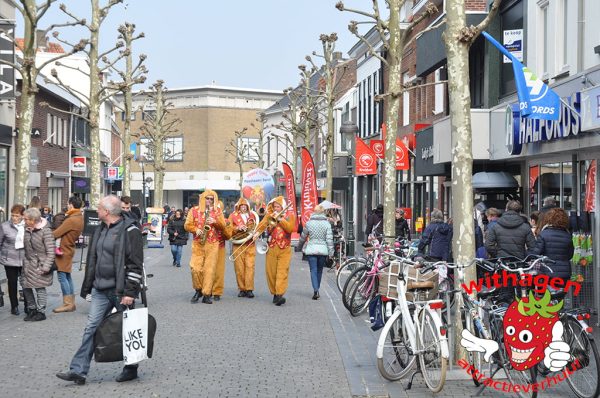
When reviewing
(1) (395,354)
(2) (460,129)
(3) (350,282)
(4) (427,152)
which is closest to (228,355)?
(1) (395,354)

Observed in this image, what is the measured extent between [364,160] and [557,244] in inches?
691

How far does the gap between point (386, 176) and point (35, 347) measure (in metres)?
9.90

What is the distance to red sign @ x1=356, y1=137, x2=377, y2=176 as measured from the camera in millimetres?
28641

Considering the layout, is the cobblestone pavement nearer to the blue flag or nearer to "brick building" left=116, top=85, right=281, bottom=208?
the blue flag

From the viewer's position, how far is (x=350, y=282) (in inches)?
A: 597

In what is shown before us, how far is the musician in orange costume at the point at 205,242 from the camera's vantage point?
54.2ft

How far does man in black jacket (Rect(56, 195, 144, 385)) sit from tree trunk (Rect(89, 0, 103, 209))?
17.8 meters

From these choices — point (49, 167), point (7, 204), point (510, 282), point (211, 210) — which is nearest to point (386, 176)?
point (211, 210)

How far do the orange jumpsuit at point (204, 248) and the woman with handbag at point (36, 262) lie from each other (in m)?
3.05

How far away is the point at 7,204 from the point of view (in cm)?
3291

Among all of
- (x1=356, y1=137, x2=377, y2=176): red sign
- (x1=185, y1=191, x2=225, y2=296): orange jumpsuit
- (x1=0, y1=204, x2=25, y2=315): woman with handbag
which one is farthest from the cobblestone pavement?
(x1=356, y1=137, x2=377, y2=176): red sign

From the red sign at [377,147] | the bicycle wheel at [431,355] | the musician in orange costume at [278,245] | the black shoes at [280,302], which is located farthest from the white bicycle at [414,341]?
the red sign at [377,147]

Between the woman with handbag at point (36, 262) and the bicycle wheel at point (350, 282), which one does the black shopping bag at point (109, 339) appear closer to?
the woman with handbag at point (36, 262)

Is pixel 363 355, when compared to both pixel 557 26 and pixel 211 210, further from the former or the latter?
pixel 557 26
